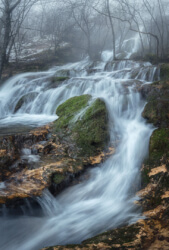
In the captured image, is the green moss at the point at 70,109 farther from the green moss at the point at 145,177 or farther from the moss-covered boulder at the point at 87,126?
the green moss at the point at 145,177

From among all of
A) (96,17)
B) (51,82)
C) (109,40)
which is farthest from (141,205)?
(109,40)

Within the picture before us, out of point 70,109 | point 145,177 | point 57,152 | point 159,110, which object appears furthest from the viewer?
point 70,109

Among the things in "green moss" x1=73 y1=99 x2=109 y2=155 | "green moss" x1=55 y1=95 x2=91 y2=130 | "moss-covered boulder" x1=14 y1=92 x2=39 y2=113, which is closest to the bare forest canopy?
"moss-covered boulder" x1=14 y1=92 x2=39 y2=113

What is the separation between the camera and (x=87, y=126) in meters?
6.02

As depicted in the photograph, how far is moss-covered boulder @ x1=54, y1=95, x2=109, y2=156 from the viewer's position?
5.65 metres

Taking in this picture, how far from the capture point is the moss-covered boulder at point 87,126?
5.65 metres

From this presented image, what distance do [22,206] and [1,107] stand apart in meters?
7.55

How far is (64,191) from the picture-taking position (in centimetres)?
454

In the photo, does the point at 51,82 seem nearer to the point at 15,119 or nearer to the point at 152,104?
the point at 15,119

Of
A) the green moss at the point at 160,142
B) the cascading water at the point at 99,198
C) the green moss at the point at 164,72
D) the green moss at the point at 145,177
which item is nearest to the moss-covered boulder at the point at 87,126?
the cascading water at the point at 99,198

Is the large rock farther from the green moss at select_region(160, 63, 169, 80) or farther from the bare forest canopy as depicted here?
the bare forest canopy

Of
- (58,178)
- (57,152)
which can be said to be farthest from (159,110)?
(58,178)

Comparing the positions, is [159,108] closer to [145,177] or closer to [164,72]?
[145,177]

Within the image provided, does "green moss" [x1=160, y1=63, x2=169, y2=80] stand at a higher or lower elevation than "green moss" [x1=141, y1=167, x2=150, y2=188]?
higher
